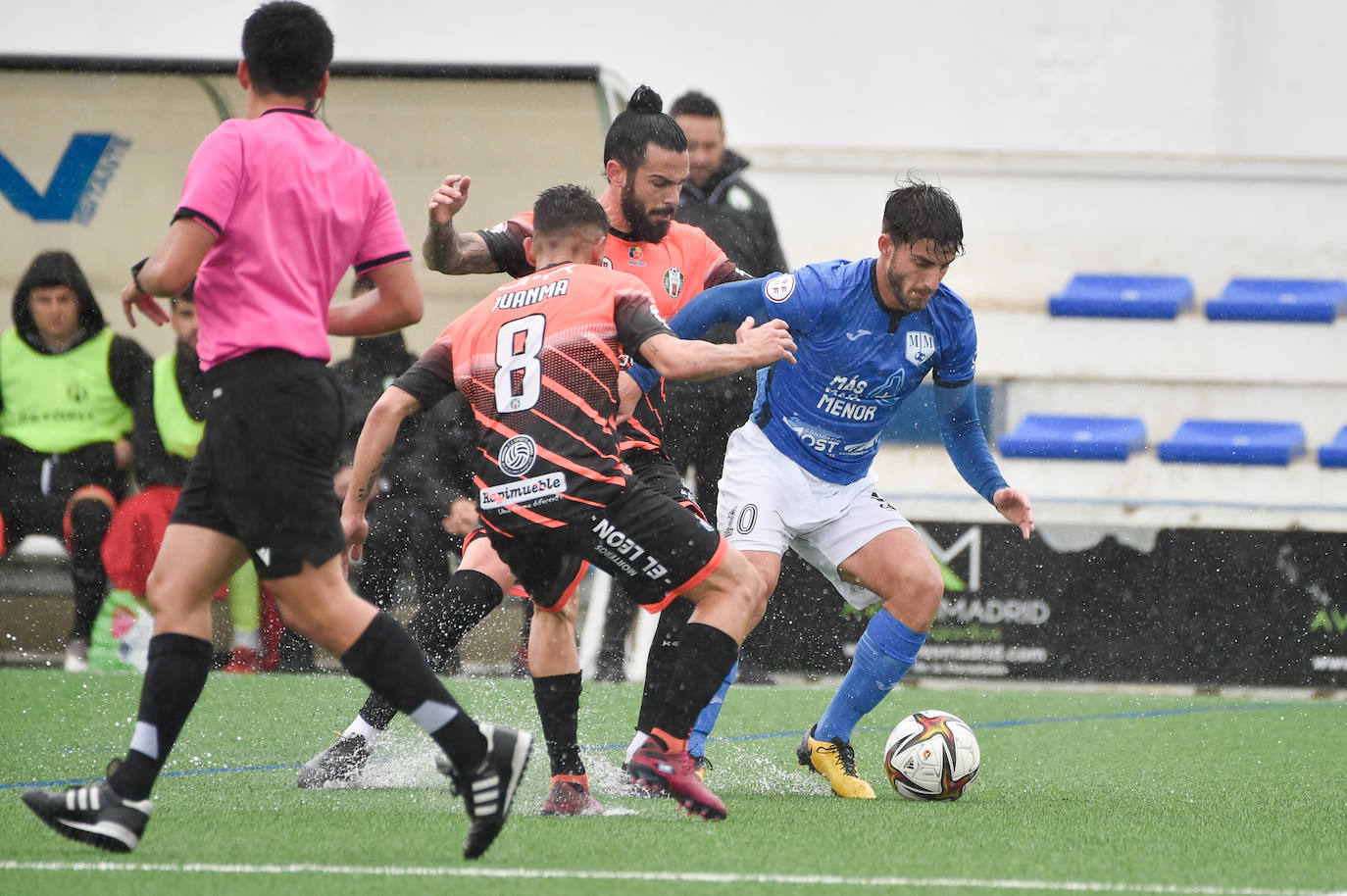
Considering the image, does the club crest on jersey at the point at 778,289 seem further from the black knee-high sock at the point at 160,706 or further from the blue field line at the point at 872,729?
the black knee-high sock at the point at 160,706

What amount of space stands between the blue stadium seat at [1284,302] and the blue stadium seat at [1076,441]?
1.28 m

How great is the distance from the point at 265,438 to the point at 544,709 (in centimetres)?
134

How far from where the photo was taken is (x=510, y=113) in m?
9.71

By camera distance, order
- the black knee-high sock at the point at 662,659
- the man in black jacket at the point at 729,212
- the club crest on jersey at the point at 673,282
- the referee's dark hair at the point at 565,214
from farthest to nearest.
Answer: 1. the man in black jacket at the point at 729,212
2. the club crest on jersey at the point at 673,282
3. the black knee-high sock at the point at 662,659
4. the referee's dark hair at the point at 565,214

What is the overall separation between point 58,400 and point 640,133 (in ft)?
16.0

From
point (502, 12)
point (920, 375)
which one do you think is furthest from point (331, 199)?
point (502, 12)

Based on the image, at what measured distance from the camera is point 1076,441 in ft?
45.8

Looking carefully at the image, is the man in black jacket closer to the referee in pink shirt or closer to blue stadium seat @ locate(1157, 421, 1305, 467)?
the referee in pink shirt

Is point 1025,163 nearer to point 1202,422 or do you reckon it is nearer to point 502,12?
point 1202,422

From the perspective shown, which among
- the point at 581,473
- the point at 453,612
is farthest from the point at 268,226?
the point at 453,612

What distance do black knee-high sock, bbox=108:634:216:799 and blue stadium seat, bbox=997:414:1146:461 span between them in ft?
35.9

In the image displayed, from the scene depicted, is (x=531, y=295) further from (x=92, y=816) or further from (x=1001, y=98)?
(x=1001, y=98)

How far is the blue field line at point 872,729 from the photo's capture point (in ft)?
16.5

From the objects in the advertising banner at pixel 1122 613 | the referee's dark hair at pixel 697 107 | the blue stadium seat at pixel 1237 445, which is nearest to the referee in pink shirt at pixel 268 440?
the referee's dark hair at pixel 697 107
